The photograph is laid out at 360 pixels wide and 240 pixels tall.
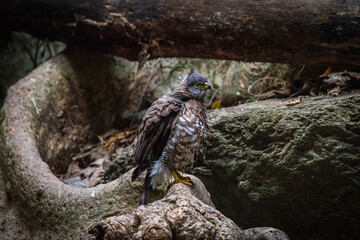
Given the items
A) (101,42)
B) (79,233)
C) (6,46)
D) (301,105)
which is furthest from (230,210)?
(6,46)

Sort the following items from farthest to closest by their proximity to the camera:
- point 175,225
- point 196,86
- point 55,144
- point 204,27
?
1. point 55,144
2. point 204,27
3. point 196,86
4. point 175,225

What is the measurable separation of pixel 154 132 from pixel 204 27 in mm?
1768

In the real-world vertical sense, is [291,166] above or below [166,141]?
Answer: below

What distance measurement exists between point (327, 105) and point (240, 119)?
0.85 meters

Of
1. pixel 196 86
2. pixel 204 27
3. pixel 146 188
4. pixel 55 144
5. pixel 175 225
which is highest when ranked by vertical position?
pixel 204 27

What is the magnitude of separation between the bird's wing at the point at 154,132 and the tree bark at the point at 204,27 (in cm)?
153

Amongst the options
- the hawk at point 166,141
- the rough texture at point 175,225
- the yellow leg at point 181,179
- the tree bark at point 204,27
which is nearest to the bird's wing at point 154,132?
the hawk at point 166,141

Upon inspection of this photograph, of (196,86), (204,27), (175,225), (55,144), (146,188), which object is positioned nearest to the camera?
(175,225)

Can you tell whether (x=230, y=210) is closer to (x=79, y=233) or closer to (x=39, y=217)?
(x=79, y=233)

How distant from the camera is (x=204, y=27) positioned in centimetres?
439

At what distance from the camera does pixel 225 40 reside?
439 cm

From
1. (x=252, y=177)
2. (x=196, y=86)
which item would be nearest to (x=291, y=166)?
(x=252, y=177)

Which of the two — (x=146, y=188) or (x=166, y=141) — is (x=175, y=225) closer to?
(x=146, y=188)

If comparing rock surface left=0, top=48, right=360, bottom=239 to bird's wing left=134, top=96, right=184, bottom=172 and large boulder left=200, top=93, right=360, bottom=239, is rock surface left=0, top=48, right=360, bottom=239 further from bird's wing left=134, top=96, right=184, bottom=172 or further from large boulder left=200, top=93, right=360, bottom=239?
bird's wing left=134, top=96, right=184, bottom=172
